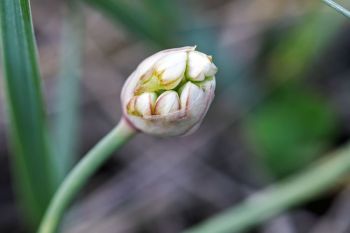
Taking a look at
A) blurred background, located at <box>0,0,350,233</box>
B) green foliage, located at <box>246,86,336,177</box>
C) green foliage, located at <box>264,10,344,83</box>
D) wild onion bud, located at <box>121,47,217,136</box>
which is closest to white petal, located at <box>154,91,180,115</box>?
wild onion bud, located at <box>121,47,217,136</box>

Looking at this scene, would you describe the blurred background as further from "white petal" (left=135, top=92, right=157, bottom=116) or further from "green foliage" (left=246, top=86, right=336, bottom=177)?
"white petal" (left=135, top=92, right=157, bottom=116)

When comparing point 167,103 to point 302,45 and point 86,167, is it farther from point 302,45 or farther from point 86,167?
point 302,45

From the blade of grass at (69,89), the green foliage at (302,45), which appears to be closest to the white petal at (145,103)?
the blade of grass at (69,89)

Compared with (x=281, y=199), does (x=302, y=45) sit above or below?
above

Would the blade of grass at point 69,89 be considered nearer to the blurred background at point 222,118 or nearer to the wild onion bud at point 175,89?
the blurred background at point 222,118

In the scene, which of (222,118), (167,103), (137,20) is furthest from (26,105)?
(222,118)

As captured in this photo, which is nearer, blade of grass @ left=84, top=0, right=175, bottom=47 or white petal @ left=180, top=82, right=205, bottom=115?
white petal @ left=180, top=82, right=205, bottom=115

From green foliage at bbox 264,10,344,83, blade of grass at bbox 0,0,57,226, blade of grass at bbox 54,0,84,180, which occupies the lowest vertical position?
blade of grass at bbox 0,0,57,226
